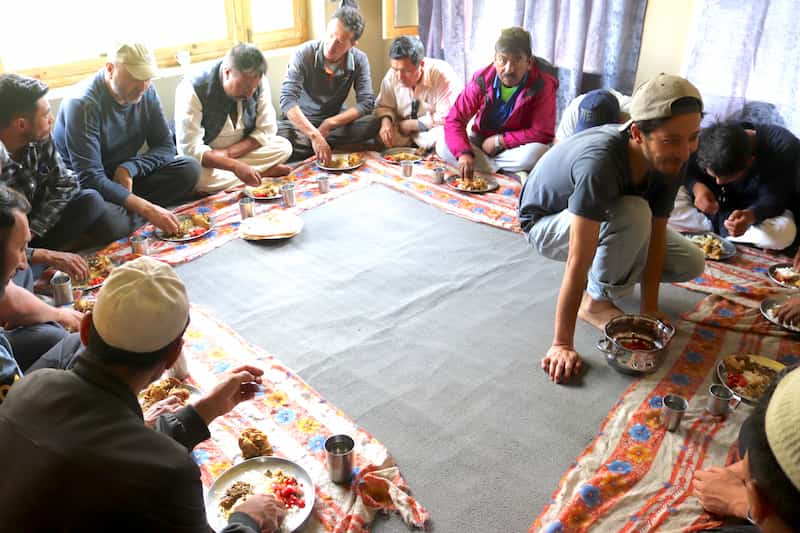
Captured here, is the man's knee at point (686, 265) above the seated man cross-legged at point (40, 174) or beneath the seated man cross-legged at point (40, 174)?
beneath

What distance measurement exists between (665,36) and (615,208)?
215 centimetres

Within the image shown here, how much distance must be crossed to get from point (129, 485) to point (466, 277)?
6.82 feet

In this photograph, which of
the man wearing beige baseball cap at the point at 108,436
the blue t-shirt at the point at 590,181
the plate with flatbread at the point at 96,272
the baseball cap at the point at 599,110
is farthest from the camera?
the baseball cap at the point at 599,110

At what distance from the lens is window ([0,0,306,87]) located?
3.76 metres

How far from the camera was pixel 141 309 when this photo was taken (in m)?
1.23

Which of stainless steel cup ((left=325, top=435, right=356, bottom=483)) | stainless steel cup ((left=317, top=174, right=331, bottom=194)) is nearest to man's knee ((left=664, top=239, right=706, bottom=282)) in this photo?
stainless steel cup ((left=325, top=435, right=356, bottom=483))

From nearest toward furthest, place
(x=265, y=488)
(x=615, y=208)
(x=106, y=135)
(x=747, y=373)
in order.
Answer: (x=265, y=488) < (x=747, y=373) < (x=615, y=208) < (x=106, y=135)

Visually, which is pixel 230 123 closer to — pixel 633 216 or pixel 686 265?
pixel 633 216

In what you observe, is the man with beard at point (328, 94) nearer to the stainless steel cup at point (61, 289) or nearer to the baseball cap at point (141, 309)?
the stainless steel cup at point (61, 289)

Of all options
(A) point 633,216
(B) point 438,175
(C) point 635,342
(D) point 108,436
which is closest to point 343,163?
(B) point 438,175

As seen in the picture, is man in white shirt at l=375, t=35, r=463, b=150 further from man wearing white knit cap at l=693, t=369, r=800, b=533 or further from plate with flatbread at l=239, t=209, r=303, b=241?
man wearing white knit cap at l=693, t=369, r=800, b=533

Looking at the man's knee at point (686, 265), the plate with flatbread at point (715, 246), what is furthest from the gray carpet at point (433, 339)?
the plate with flatbread at point (715, 246)

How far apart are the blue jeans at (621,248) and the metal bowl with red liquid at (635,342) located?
16 centimetres

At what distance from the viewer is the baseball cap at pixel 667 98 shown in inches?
77.2
